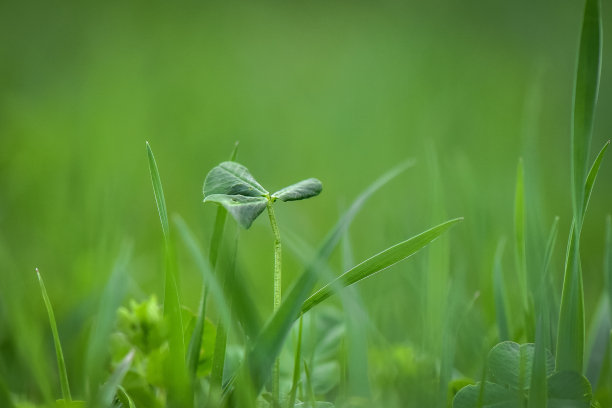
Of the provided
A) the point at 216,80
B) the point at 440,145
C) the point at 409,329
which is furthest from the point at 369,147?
the point at 409,329

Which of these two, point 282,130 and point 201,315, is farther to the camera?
point 282,130

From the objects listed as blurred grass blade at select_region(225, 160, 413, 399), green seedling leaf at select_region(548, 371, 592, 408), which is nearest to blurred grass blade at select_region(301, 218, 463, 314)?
blurred grass blade at select_region(225, 160, 413, 399)

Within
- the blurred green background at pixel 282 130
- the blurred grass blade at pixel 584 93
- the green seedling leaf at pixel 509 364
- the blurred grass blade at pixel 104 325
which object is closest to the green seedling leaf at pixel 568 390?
the green seedling leaf at pixel 509 364

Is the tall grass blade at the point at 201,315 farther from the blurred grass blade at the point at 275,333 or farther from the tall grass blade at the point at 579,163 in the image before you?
the tall grass blade at the point at 579,163

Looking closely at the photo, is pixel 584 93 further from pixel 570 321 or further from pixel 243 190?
pixel 243 190

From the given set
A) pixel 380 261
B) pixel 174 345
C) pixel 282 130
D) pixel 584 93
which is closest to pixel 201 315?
pixel 174 345

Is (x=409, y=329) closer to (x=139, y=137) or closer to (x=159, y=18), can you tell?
(x=139, y=137)
